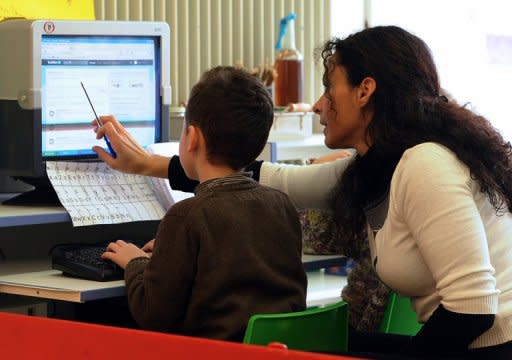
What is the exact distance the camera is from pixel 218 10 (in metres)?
3.46

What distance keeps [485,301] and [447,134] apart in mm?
325

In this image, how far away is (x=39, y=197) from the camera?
92.0 inches

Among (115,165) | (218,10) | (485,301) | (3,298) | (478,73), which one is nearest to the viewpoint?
(485,301)

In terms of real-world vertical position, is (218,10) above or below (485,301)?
above

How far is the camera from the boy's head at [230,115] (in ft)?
6.33

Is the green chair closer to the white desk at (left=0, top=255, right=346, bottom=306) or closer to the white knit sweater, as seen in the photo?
the white desk at (left=0, top=255, right=346, bottom=306)

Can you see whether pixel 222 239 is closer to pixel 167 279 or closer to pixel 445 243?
pixel 167 279

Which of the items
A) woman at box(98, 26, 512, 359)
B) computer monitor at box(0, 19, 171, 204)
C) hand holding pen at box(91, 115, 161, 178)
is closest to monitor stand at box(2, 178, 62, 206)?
computer monitor at box(0, 19, 171, 204)

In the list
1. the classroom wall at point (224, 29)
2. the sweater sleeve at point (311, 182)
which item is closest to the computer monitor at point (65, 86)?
the sweater sleeve at point (311, 182)

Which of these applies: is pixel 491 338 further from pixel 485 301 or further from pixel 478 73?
pixel 478 73

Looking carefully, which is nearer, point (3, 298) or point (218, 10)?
point (3, 298)

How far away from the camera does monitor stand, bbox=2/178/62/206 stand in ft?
7.59

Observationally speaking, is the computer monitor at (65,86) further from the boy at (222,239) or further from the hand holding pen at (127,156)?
the boy at (222,239)

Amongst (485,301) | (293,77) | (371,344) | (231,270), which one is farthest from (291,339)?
(293,77)
